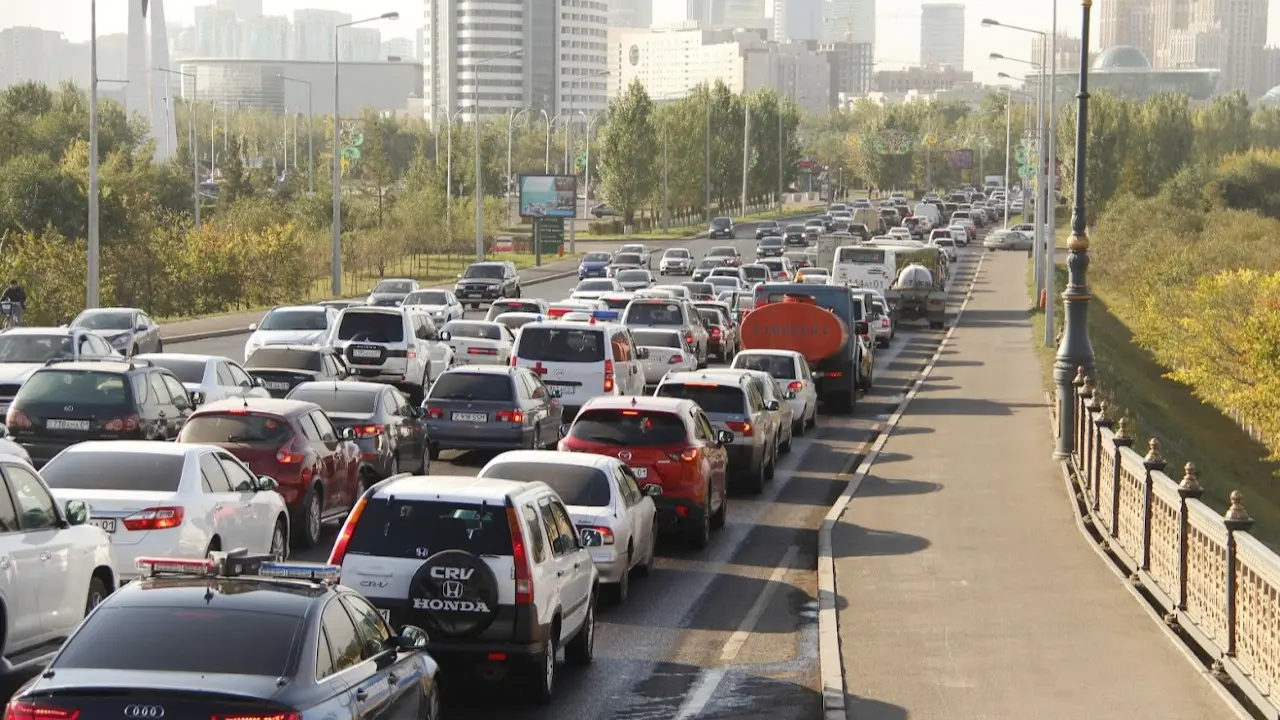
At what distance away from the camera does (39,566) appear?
464 inches

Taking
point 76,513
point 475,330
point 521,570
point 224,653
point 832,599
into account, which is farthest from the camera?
point 475,330

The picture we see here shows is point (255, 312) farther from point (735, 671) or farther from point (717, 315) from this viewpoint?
point (735, 671)

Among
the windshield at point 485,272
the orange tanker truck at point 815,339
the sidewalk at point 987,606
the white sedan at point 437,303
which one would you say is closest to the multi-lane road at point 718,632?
the sidewalk at point 987,606

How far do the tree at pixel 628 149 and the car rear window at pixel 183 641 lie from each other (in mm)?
113445

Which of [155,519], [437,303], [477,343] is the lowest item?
[477,343]

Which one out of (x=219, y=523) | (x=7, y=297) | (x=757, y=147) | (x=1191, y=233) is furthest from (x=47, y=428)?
(x=757, y=147)

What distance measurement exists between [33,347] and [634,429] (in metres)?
13.5

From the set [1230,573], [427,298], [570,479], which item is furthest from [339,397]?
[427,298]

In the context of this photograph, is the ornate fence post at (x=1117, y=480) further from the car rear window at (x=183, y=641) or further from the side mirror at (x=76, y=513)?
the car rear window at (x=183, y=641)

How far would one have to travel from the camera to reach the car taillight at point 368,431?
73.2 feet

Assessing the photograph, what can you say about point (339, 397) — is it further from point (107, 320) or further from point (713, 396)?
point (107, 320)

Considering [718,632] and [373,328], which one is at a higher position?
[373,328]

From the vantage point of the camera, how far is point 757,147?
156750mm

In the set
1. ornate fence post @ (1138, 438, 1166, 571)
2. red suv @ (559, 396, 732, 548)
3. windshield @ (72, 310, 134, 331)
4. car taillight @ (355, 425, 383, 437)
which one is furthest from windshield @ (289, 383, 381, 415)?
windshield @ (72, 310, 134, 331)
